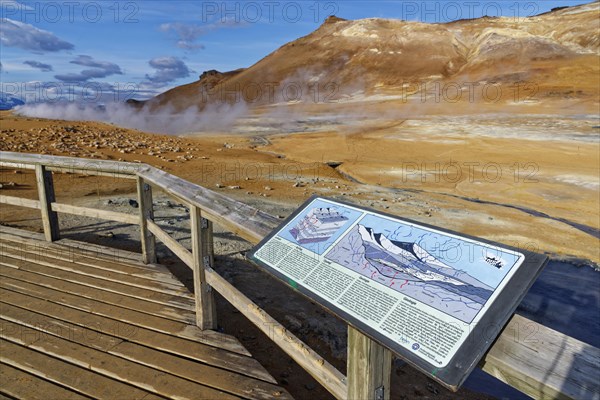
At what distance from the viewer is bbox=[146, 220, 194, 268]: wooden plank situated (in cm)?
362

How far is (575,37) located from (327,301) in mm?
67379

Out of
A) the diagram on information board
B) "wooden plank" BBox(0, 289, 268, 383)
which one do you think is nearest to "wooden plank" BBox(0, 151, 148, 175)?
"wooden plank" BBox(0, 289, 268, 383)

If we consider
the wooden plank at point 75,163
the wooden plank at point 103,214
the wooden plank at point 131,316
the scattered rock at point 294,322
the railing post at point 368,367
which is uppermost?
the wooden plank at point 75,163

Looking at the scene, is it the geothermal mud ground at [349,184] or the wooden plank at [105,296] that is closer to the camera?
the wooden plank at [105,296]

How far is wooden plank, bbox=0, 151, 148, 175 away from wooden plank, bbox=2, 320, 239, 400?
1706mm

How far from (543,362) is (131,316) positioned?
10.1ft

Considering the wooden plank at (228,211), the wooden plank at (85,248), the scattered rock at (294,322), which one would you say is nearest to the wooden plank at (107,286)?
the wooden plank at (85,248)

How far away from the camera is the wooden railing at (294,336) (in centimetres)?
121

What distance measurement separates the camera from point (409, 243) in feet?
5.94

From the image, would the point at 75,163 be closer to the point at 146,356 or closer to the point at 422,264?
the point at 146,356

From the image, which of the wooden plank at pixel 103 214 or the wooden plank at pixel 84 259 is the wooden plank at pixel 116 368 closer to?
the wooden plank at pixel 84 259

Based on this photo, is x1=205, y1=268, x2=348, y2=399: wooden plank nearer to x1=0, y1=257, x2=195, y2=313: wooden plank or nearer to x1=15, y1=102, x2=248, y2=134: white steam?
x1=0, y1=257, x2=195, y2=313: wooden plank

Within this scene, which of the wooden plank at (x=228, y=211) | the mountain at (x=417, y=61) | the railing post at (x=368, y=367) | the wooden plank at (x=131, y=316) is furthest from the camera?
the mountain at (x=417, y=61)

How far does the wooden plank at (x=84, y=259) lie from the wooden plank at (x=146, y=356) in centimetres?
94
